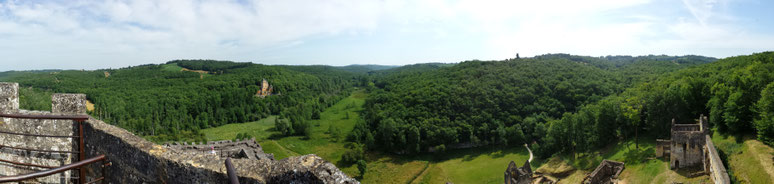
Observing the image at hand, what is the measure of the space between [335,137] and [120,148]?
59.8 meters

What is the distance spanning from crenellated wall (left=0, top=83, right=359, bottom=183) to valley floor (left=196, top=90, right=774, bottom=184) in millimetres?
23530

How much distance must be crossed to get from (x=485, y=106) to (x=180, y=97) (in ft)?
210

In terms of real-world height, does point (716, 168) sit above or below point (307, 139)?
above

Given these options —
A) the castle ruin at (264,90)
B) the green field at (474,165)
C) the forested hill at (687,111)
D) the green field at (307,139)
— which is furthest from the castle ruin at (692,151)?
the castle ruin at (264,90)

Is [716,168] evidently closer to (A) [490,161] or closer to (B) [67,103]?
(B) [67,103]

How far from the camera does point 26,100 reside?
142 ft

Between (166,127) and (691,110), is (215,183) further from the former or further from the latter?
(166,127)

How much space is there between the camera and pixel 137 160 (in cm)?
444

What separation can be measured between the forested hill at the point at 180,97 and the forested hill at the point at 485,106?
21.1 m

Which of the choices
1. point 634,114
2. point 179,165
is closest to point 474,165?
point 634,114

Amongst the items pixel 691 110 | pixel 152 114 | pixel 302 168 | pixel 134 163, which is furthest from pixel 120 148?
pixel 152 114

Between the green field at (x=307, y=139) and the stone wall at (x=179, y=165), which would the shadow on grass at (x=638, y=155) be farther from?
the stone wall at (x=179, y=165)

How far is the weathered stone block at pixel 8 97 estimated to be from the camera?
5762mm

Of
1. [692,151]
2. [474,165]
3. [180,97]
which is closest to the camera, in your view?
[692,151]
